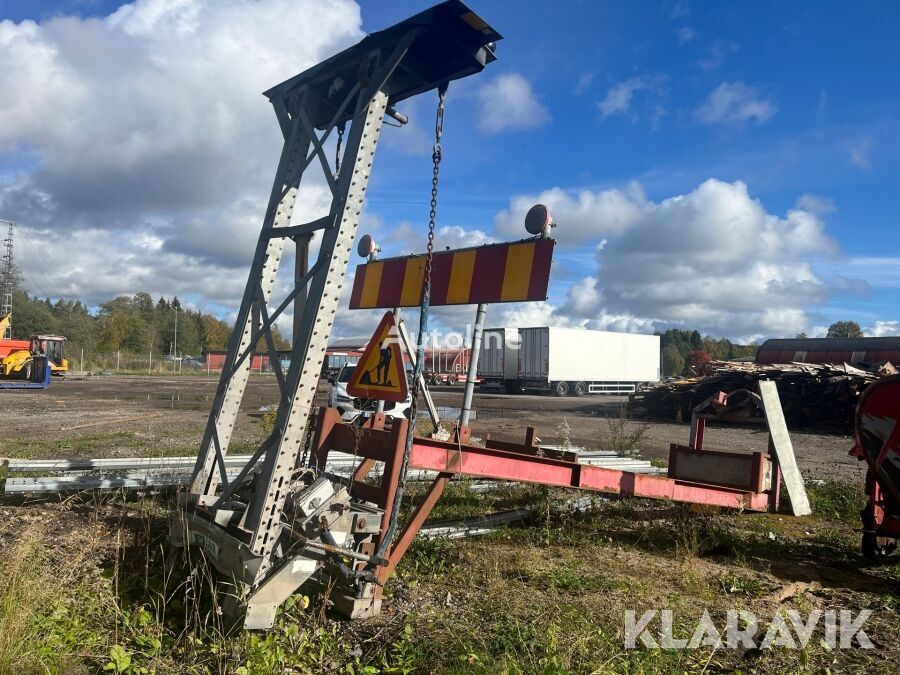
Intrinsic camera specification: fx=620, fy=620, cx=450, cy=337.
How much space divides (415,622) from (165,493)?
3.62 metres

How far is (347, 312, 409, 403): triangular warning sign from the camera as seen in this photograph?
436cm

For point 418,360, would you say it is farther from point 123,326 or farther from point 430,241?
point 123,326

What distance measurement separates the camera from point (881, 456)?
5.31m

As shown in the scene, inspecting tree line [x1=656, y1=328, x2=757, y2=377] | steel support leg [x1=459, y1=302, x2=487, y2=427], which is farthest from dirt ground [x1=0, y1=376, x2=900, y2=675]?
tree line [x1=656, y1=328, x2=757, y2=377]

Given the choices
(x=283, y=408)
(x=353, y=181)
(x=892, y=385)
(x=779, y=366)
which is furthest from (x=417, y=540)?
(x=779, y=366)

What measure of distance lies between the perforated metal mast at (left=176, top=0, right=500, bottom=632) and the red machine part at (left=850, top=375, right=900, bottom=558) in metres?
4.32

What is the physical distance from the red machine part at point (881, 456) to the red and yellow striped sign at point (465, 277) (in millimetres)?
3167

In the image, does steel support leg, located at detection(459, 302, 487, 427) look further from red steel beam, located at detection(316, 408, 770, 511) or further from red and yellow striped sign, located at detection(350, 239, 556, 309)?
red steel beam, located at detection(316, 408, 770, 511)

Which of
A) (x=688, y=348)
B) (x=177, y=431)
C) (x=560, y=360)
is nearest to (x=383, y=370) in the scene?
(x=177, y=431)

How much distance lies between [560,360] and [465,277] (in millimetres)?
34071

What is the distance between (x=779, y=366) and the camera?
21047 mm

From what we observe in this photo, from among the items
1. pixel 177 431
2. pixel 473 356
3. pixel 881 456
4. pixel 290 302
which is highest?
pixel 290 302

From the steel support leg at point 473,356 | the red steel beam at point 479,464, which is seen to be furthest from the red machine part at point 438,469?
the steel support leg at point 473,356

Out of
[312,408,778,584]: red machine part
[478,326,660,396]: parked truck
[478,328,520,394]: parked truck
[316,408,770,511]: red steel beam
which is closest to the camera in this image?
[312,408,778,584]: red machine part
